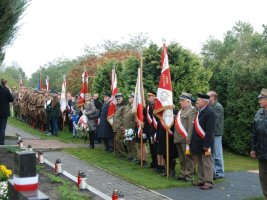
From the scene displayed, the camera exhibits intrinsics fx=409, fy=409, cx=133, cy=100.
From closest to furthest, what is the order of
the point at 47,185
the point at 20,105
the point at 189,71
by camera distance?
the point at 47,185
the point at 189,71
the point at 20,105

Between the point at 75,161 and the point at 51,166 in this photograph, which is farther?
the point at 75,161

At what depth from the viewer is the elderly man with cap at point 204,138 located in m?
9.09

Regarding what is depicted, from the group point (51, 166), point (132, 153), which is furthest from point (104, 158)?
point (51, 166)

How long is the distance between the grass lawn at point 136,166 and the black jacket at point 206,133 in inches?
39.6

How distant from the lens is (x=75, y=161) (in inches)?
495

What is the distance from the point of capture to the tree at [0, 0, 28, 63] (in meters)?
9.24

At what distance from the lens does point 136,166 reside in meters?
11.9

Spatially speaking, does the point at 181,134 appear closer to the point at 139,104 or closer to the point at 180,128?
the point at 180,128

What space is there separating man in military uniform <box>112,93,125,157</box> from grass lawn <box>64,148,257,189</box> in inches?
14.1

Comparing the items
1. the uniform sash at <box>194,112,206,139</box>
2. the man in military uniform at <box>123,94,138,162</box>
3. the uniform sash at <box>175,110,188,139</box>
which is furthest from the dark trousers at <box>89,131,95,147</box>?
the uniform sash at <box>194,112,206,139</box>

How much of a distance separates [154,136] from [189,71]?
3.94 m

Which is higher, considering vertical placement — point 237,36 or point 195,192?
point 237,36

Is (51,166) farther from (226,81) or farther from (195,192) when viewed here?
(226,81)

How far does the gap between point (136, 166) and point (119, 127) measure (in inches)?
80.2
